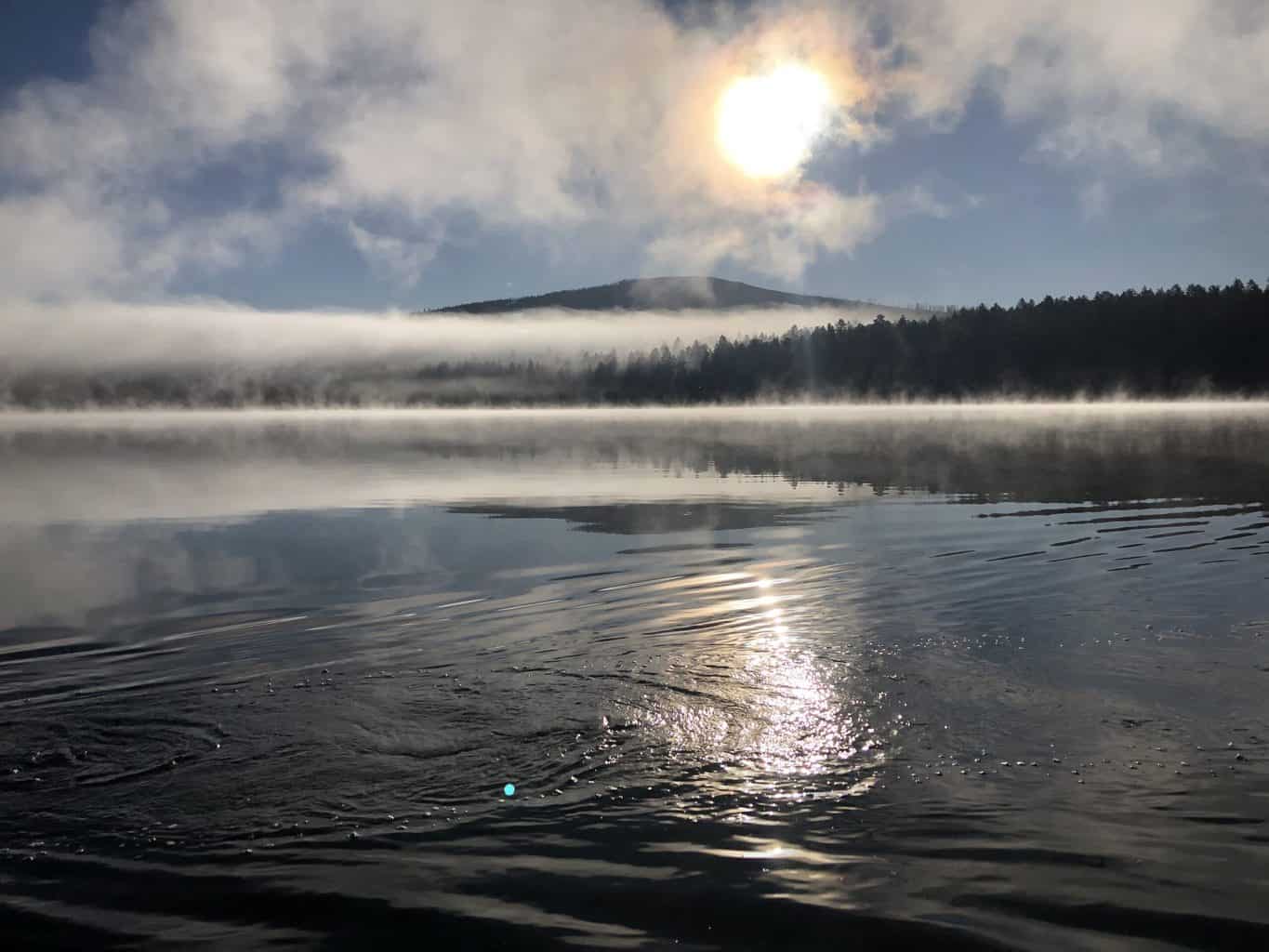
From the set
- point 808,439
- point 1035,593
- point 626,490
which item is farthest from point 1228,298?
point 1035,593

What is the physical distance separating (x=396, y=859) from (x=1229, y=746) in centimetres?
684

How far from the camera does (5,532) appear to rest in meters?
25.4

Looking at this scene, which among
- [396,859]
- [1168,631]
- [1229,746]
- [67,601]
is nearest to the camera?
[396,859]

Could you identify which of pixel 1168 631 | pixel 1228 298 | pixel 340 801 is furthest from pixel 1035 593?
pixel 1228 298

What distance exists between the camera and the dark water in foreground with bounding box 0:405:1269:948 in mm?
6289

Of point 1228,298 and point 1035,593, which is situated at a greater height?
point 1228,298

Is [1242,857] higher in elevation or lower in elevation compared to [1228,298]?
lower

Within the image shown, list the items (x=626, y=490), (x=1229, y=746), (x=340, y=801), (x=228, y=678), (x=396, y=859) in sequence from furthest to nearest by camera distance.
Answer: (x=626, y=490), (x=228, y=678), (x=1229, y=746), (x=340, y=801), (x=396, y=859)

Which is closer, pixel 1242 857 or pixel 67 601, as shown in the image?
pixel 1242 857

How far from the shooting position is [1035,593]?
15.0 m

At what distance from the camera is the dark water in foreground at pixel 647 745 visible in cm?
629

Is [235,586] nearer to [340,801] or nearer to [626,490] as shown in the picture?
[340,801]

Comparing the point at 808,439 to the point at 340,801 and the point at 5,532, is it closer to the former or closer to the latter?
the point at 5,532

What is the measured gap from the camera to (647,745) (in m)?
8.85
